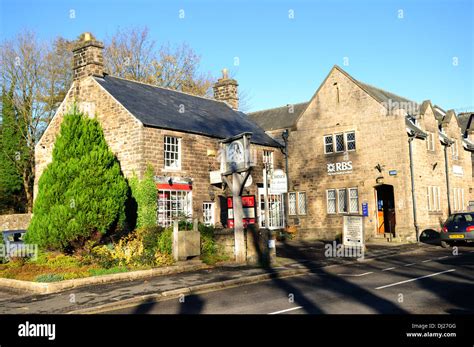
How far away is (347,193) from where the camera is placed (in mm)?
27375

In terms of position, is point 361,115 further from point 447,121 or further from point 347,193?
point 447,121

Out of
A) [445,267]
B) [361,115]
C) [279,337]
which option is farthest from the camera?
[361,115]

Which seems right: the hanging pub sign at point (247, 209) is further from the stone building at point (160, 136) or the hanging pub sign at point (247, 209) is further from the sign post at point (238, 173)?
the sign post at point (238, 173)

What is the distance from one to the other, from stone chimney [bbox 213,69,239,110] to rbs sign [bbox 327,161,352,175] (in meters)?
8.67

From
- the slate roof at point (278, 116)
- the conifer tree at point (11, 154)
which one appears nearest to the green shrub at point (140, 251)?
the slate roof at point (278, 116)

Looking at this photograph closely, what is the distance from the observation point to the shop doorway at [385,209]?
89.1 ft

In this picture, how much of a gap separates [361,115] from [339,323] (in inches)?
848

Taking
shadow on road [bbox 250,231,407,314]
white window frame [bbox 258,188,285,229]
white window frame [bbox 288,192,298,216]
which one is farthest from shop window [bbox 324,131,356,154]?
shadow on road [bbox 250,231,407,314]

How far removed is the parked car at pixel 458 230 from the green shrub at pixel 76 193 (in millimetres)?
14225

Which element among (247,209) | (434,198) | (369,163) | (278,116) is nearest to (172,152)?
(247,209)

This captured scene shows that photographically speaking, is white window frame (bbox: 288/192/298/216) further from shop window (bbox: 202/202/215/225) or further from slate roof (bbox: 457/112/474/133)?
slate roof (bbox: 457/112/474/133)

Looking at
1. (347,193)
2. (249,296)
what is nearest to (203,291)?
(249,296)

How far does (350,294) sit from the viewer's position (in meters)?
10.7

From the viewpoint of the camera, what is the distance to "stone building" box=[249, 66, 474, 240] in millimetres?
25500
